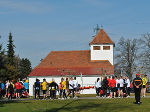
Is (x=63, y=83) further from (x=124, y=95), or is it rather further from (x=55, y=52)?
(x=55, y=52)

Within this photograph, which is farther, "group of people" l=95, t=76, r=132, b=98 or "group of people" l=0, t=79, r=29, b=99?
"group of people" l=0, t=79, r=29, b=99

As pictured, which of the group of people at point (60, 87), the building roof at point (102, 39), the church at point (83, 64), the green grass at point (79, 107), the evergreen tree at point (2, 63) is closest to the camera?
the green grass at point (79, 107)

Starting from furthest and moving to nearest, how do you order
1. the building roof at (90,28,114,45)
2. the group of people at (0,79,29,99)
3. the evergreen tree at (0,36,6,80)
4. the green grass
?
the building roof at (90,28,114,45) → the group of people at (0,79,29,99) → the evergreen tree at (0,36,6,80) → the green grass

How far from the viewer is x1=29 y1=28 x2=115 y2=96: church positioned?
67312 millimetres

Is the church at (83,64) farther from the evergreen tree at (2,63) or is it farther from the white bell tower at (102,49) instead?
the evergreen tree at (2,63)

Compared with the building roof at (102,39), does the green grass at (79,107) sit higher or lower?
lower

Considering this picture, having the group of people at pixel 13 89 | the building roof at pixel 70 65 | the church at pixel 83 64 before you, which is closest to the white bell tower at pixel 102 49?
the church at pixel 83 64

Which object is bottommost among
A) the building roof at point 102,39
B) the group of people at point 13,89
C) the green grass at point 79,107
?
the green grass at point 79,107

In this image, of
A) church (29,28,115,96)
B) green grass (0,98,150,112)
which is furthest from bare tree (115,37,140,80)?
green grass (0,98,150,112)

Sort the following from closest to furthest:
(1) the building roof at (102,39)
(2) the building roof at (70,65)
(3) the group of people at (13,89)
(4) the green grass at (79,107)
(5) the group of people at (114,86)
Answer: (4) the green grass at (79,107), (5) the group of people at (114,86), (3) the group of people at (13,89), (2) the building roof at (70,65), (1) the building roof at (102,39)

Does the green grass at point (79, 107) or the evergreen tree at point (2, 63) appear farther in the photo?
the evergreen tree at point (2, 63)

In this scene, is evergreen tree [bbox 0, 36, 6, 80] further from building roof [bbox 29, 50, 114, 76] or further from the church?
the church

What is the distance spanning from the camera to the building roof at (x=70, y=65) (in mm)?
68000

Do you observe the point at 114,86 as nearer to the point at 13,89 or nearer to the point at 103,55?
the point at 13,89
